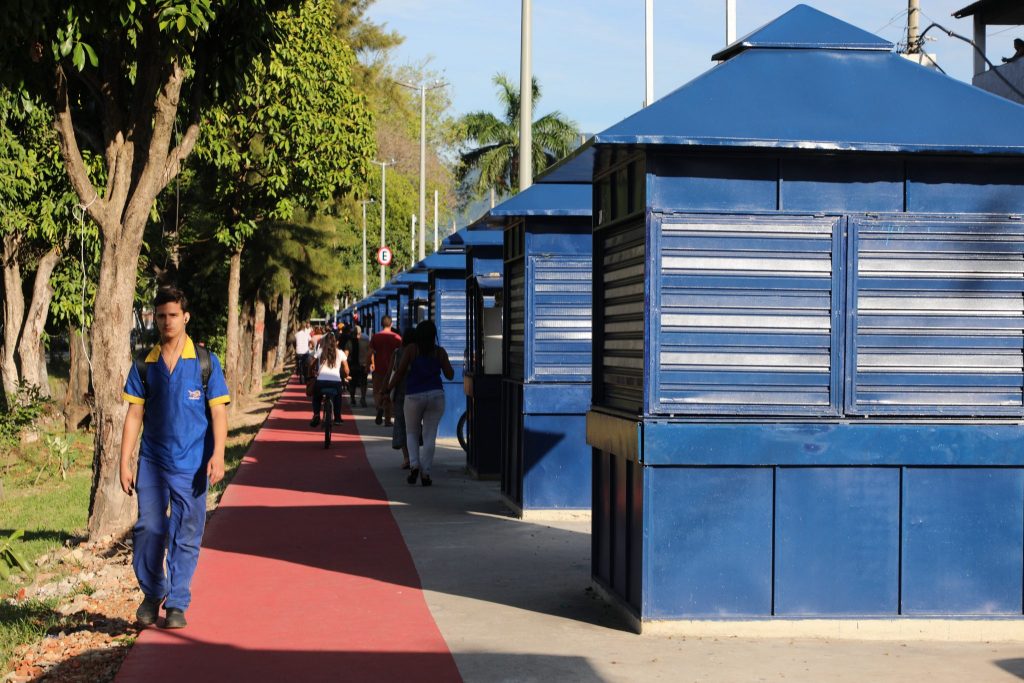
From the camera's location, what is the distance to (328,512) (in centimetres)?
1325

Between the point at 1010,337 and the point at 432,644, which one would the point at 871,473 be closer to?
the point at 1010,337

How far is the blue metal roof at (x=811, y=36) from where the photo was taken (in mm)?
7949

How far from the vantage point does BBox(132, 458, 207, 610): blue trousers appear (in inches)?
307

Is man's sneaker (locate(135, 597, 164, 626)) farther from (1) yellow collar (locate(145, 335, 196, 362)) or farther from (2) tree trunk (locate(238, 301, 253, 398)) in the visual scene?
(2) tree trunk (locate(238, 301, 253, 398))

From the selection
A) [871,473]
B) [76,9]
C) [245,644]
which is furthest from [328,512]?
[871,473]

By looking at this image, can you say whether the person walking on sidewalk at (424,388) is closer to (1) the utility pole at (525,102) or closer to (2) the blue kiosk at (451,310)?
(1) the utility pole at (525,102)

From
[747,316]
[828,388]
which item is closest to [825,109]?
[747,316]

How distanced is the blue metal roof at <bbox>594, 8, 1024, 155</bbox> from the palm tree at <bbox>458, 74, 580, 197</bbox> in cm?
5710

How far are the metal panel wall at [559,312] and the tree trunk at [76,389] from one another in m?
18.4

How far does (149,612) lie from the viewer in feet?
25.6

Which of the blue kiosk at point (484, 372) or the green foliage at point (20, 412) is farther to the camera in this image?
the green foliage at point (20, 412)

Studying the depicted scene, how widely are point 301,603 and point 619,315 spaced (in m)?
2.63

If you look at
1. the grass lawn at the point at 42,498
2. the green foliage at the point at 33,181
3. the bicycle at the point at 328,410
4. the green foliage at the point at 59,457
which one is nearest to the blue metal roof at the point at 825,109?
the grass lawn at the point at 42,498

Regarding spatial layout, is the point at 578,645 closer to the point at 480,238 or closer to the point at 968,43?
the point at 480,238
